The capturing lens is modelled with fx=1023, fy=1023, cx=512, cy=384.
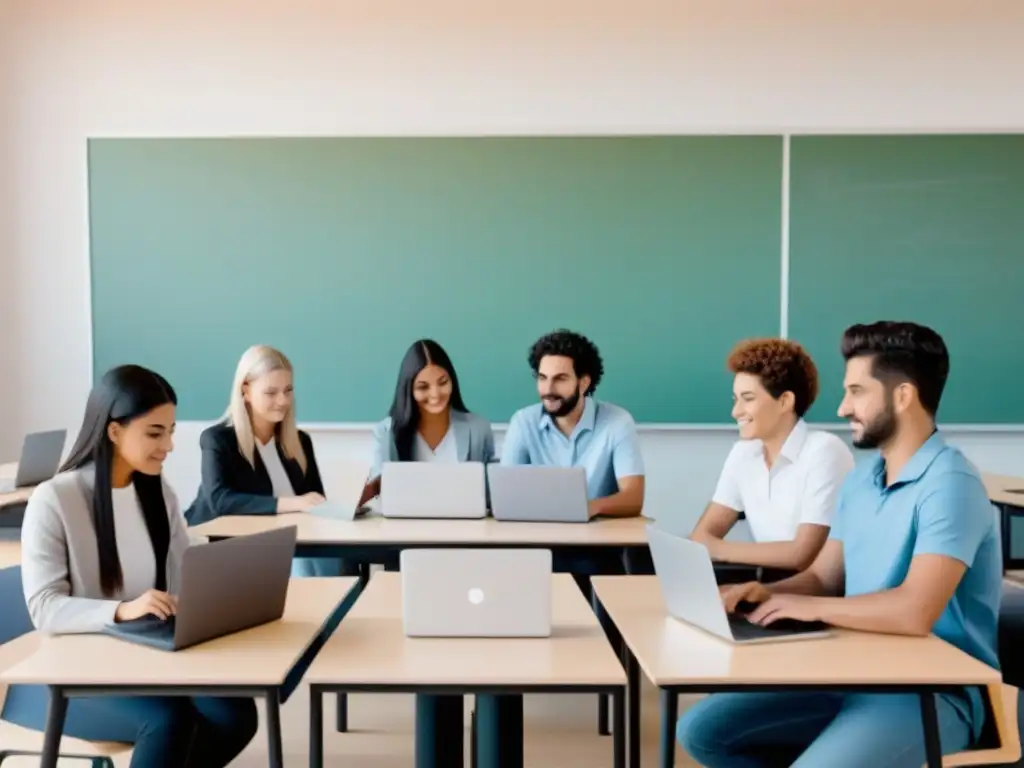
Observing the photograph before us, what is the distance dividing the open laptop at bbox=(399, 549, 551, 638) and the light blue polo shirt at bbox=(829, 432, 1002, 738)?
0.69 metres

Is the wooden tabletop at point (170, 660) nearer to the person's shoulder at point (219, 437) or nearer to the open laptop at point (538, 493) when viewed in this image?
the open laptop at point (538, 493)

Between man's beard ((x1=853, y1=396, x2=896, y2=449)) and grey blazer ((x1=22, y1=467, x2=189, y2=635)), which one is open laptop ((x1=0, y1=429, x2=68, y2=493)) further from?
man's beard ((x1=853, y1=396, x2=896, y2=449))

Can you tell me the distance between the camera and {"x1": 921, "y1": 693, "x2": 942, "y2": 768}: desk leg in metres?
1.75

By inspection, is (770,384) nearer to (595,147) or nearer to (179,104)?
(595,147)

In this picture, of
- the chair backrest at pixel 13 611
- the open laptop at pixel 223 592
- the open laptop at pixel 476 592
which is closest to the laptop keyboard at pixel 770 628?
the open laptop at pixel 476 592

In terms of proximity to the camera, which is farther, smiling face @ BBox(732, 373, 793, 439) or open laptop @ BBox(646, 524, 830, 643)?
smiling face @ BBox(732, 373, 793, 439)

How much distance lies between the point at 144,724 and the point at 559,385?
2.19 meters

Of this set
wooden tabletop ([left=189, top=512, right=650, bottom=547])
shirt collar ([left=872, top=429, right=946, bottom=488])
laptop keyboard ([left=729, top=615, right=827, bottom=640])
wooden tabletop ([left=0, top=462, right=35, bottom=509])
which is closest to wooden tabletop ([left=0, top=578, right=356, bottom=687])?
laptop keyboard ([left=729, top=615, right=827, bottom=640])

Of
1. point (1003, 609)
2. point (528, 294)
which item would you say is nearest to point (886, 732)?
point (1003, 609)

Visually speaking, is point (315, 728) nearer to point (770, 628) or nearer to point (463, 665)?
point (463, 665)

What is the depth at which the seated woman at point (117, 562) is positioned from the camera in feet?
6.46

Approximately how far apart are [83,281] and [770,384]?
11.6 feet

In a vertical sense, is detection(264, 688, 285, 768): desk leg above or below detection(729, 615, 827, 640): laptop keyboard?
below

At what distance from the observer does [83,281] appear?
196 inches
